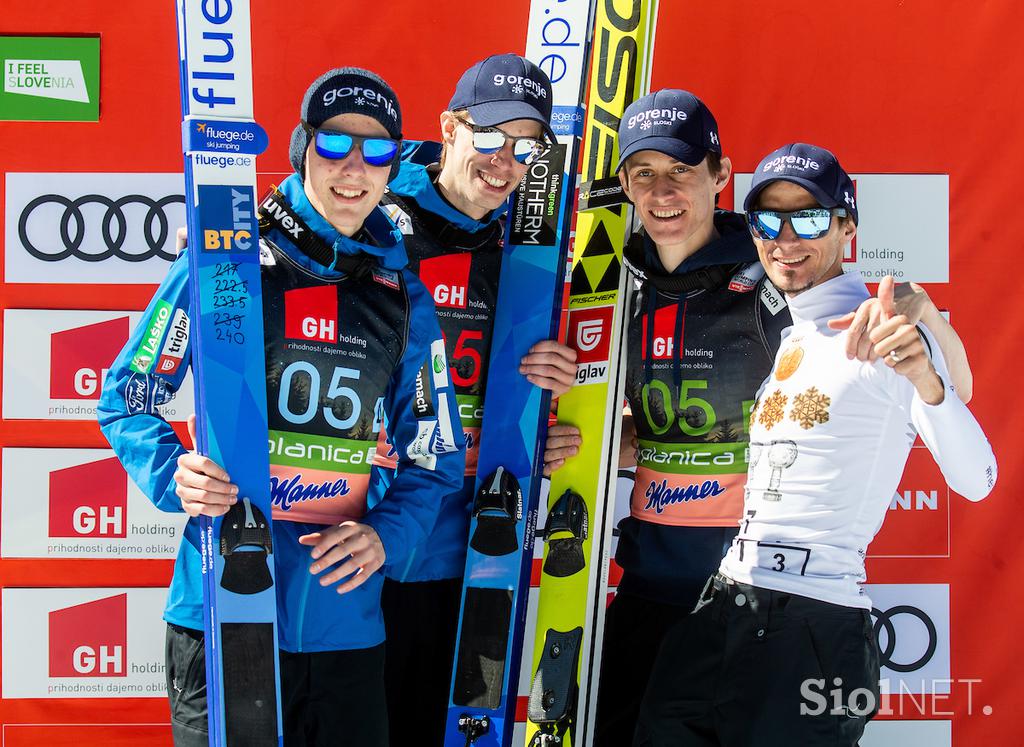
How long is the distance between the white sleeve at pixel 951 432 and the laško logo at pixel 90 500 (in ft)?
8.66

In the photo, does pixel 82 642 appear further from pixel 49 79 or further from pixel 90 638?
pixel 49 79

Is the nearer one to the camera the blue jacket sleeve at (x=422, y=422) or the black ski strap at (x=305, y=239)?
the black ski strap at (x=305, y=239)

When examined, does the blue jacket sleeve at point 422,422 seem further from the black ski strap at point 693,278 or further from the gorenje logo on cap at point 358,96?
the black ski strap at point 693,278

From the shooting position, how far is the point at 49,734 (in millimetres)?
3396

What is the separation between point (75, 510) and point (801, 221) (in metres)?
2.63

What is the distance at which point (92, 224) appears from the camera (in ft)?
10.9

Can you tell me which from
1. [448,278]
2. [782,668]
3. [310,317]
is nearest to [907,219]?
[448,278]

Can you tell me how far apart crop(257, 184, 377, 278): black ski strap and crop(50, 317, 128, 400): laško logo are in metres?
1.45

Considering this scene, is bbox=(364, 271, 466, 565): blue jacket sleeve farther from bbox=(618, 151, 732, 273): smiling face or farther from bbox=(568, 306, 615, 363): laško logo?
bbox=(618, 151, 732, 273): smiling face

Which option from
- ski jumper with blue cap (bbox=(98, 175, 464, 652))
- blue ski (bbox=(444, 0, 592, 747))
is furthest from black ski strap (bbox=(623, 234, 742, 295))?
ski jumper with blue cap (bbox=(98, 175, 464, 652))

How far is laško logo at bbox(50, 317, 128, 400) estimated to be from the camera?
3.33 metres

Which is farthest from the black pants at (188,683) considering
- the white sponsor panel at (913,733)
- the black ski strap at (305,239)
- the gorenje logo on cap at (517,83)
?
the white sponsor panel at (913,733)

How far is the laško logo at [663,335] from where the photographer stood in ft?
8.12

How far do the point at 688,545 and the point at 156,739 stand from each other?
85.3 inches
